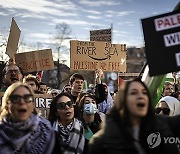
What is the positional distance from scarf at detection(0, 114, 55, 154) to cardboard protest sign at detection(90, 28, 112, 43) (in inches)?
215

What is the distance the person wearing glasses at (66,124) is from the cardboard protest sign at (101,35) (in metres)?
4.64

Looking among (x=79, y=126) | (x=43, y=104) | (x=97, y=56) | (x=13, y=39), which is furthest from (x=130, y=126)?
(x=97, y=56)

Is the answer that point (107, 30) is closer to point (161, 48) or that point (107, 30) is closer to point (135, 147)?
point (161, 48)

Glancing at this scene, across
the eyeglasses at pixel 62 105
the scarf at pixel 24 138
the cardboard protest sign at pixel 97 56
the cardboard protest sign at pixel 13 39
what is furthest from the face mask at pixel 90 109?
the cardboard protest sign at pixel 97 56

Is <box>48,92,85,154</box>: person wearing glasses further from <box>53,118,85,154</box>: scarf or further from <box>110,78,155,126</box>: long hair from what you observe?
<box>110,78,155,126</box>: long hair

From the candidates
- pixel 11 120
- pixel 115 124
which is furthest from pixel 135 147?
pixel 11 120

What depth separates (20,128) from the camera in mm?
2947

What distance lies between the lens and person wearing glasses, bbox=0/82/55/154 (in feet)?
9.67

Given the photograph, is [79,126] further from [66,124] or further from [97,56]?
[97,56]

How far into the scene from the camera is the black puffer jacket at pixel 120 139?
2.56 metres

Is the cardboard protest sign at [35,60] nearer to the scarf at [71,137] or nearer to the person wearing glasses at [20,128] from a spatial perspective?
the scarf at [71,137]

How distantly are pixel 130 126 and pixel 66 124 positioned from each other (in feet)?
4.05

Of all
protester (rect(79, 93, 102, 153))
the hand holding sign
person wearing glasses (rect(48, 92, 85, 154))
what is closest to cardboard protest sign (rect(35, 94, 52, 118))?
protester (rect(79, 93, 102, 153))

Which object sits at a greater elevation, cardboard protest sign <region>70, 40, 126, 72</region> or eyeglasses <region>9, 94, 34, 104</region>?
cardboard protest sign <region>70, 40, 126, 72</region>
